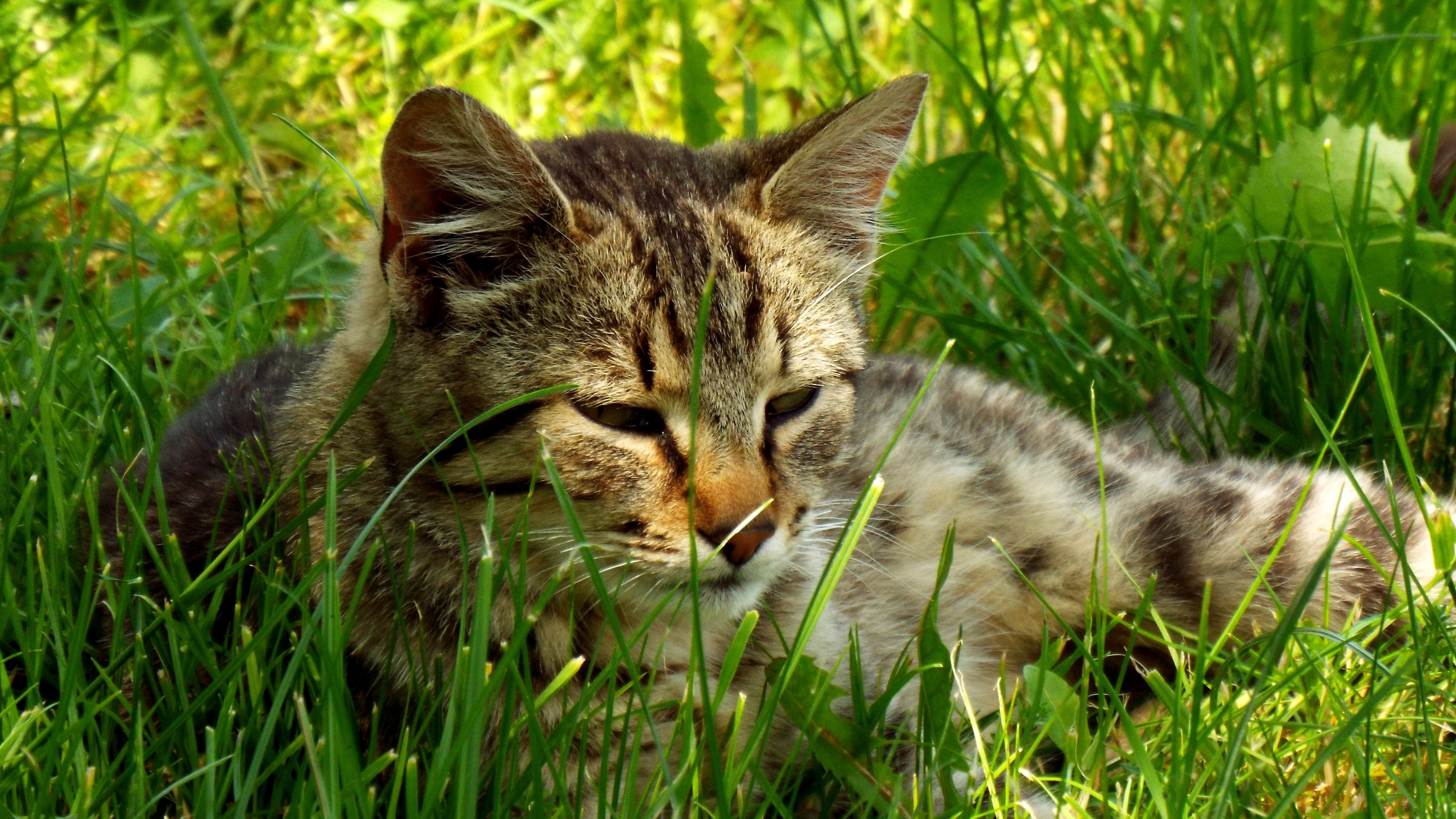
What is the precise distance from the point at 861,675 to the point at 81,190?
3117mm

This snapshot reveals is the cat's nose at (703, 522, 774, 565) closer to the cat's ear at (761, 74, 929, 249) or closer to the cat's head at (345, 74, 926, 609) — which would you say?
the cat's head at (345, 74, 926, 609)

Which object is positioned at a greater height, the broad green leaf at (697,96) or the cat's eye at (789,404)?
the broad green leaf at (697,96)

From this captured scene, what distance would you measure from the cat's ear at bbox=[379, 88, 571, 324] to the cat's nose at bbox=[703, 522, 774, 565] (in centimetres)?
55

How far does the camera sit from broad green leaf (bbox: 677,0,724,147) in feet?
11.8

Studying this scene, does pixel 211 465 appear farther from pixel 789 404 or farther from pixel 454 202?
pixel 789 404

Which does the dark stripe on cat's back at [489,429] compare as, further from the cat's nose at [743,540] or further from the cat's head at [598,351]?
the cat's nose at [743,540]

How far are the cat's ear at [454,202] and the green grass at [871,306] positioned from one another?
0.42 metres

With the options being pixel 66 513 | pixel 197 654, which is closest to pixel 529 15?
pixel 66 513

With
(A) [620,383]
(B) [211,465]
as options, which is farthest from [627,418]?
(B) [211,465]

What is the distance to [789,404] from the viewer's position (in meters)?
2.32

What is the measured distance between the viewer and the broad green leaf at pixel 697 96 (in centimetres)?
359

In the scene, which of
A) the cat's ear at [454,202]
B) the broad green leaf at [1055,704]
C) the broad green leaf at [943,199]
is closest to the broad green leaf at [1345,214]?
the broad green leaf at [943,199]

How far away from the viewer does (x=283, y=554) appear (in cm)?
233

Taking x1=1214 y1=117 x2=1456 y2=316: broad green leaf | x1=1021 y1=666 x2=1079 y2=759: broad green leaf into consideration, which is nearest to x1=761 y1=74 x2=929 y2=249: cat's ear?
x1=1021 y1=666 x2=1079 y2=759: broad green leaf
